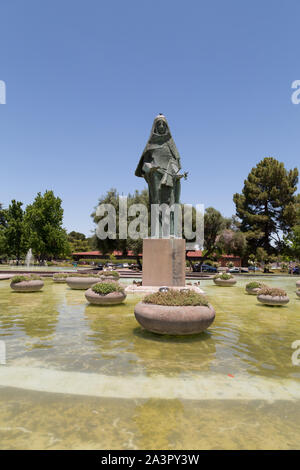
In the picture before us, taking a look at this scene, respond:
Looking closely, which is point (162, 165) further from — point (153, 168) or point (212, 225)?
point (212, 225)

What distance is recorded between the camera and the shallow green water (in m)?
3.07

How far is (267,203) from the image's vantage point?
53.4m

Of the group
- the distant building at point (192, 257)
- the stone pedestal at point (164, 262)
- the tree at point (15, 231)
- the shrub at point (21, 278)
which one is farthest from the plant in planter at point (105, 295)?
the tree at point (15, 231)

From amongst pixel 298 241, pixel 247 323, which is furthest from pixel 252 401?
pixel 298 241

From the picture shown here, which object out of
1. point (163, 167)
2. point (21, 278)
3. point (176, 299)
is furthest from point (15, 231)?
point (176, 299)

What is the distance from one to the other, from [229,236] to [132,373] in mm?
39418

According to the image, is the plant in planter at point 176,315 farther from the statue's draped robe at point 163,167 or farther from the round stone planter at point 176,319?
the statue's draped robe at point 163,167

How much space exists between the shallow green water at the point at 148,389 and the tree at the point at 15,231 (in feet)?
171

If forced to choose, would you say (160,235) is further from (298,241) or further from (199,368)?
(298,241)

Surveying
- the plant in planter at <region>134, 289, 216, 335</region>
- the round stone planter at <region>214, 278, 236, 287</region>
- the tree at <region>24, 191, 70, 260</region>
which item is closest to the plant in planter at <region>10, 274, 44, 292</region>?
the plant in planter at <region>134, 289, 216, 335</region>

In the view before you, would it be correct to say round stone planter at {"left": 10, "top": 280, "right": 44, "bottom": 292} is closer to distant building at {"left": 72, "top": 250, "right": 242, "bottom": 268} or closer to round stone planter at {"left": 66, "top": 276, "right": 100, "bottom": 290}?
round stone planter at {"left": 66, "top": 276, "right": 100, "bottom": 290}

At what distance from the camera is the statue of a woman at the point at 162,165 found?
15562 mm

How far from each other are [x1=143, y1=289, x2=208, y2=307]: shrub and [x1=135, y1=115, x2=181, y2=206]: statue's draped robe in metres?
8.74

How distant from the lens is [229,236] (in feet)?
139
